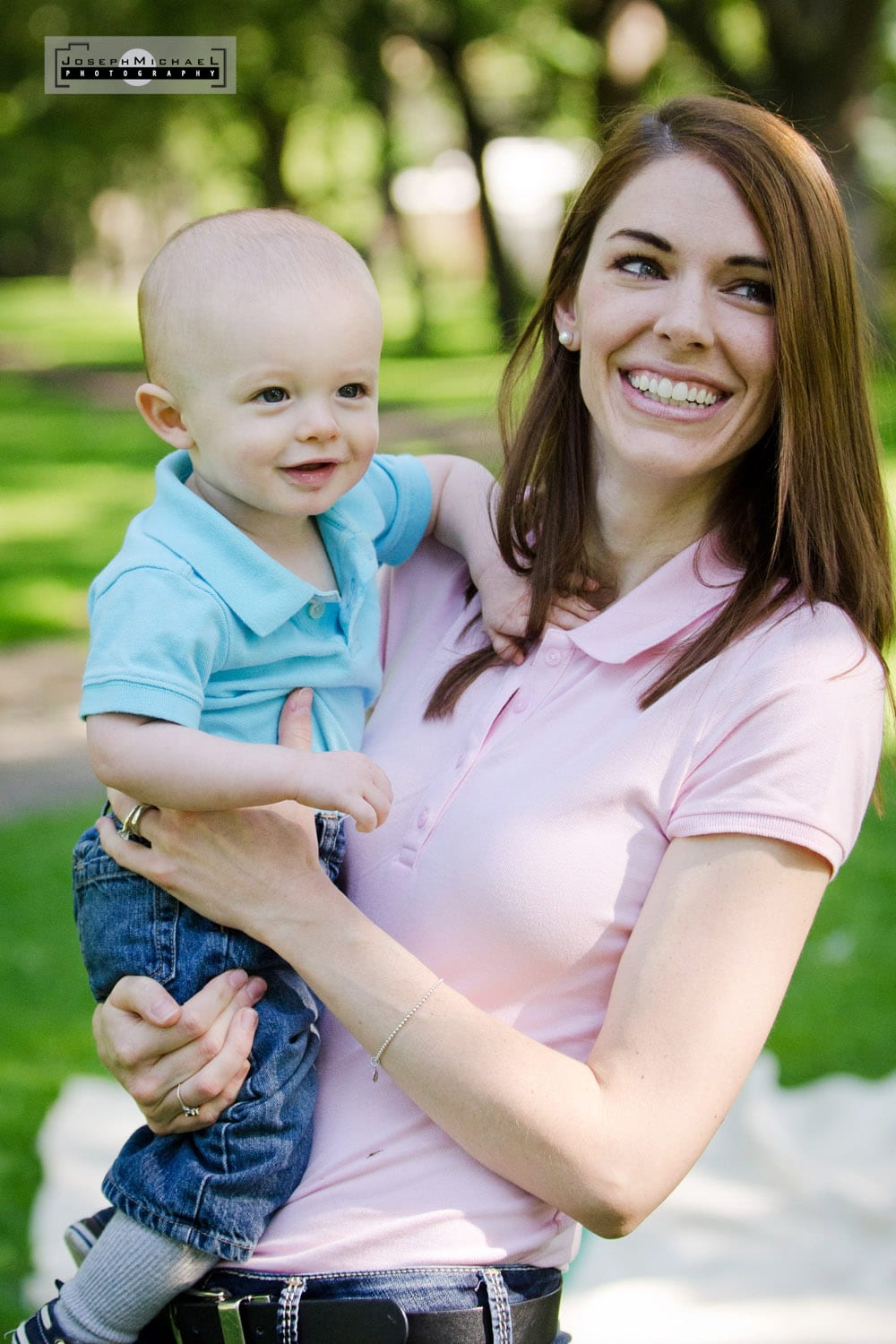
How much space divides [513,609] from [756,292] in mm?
537

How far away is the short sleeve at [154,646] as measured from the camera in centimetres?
168

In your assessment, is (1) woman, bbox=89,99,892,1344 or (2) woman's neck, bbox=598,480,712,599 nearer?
(1) woman, bbox=89,99,892,1344

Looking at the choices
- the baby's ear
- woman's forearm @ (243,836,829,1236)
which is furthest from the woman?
the baby's ear

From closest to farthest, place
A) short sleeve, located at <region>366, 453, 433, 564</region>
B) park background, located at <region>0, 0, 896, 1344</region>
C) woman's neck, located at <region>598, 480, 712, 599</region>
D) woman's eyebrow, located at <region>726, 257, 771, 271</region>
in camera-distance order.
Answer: woman's eyebrow, located at <region>726, 257, 771, 271</region> < woman's neck, located at <region>598, 480, 712, 599</region> < short sleeve, located at <region>366, 453, 433, 564</region> < park background, located at <region>0, 0, 896, 1344</region>

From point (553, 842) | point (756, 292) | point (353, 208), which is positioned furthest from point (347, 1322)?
point (353, 208)

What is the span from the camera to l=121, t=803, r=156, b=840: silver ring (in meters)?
1.84

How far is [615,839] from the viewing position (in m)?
1.77

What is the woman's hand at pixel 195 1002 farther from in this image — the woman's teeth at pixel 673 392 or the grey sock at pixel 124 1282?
the woman's teeth at pixel 673 392

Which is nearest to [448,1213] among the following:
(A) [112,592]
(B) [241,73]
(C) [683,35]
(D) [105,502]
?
(A) [112,592]

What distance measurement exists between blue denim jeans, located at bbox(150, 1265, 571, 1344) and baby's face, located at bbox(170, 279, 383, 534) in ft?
3.03

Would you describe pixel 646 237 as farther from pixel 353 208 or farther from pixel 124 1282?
pixel 353 208

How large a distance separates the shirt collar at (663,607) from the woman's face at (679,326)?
0.12 metres

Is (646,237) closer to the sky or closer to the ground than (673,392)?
closer to the sky

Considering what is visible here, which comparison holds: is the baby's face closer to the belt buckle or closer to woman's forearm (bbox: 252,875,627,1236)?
woman's forearm (bbox: 252,875,627,1236)
